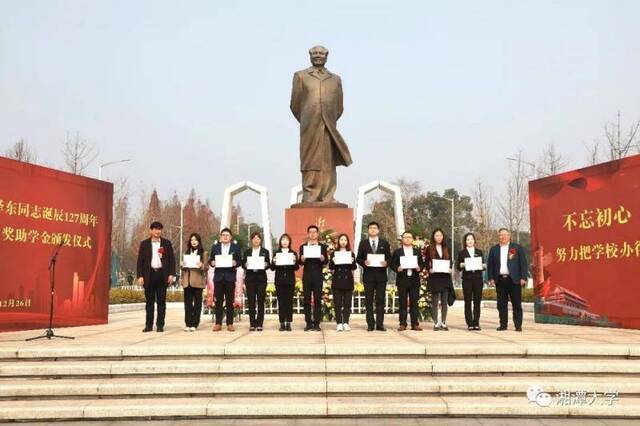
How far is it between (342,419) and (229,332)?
3.57 metres

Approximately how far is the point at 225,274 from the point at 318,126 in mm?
5224

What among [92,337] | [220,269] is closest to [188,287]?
[220,269]

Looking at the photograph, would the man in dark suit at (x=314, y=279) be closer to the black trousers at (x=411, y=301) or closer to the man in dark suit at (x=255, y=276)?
the man in dark suit at (x=255, y=276)

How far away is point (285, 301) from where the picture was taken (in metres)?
8.70

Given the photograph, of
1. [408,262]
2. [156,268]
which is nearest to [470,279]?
[408,262]

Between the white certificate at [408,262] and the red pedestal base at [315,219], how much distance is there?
3869mm

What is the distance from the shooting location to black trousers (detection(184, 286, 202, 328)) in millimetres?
9016

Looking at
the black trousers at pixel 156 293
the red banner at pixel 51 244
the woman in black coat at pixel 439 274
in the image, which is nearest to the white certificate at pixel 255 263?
the black trousers at pixel 156 293

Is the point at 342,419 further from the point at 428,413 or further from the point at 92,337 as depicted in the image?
the point at 92,337

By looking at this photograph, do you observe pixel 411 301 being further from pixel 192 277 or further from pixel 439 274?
pixel 192 277

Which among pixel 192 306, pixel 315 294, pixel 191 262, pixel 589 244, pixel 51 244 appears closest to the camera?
pixel 315 294

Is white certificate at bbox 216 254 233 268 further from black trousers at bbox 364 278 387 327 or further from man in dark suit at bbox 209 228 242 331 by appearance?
black trousers at bbox 364 278 387 327

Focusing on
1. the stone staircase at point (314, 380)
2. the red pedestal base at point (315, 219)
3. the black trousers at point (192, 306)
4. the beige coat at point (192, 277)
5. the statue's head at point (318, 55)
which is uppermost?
the statue's head at point (318, 55)

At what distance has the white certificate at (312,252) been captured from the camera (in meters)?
8.44
